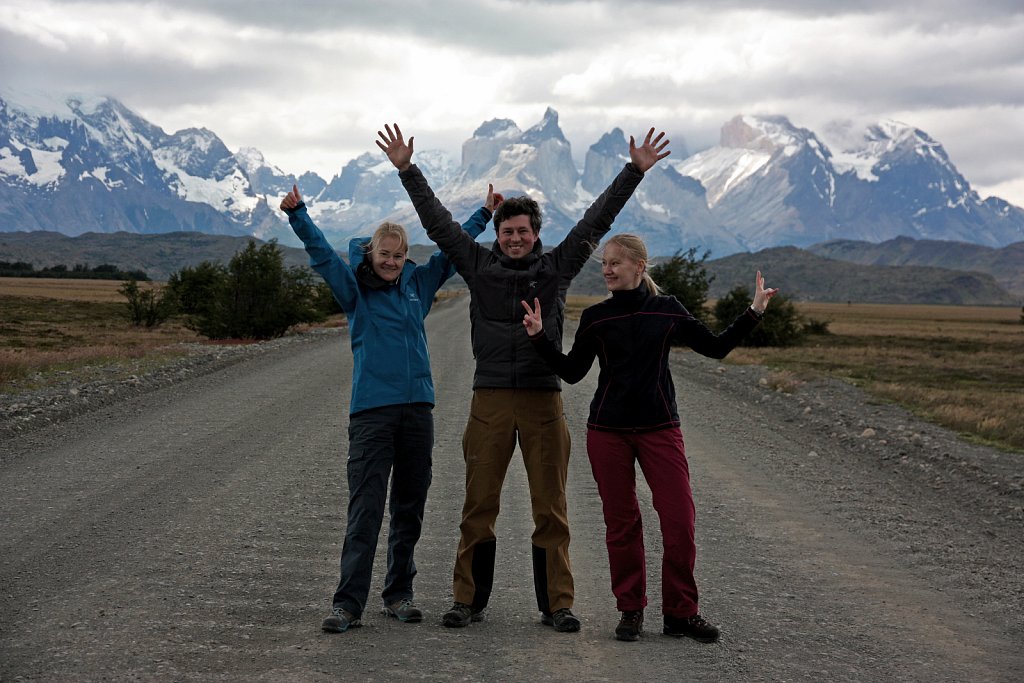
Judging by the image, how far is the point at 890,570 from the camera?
258 inches

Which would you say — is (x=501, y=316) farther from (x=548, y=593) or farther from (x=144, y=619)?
(x=144, y=619)

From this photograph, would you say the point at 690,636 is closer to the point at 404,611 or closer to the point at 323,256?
the point at 404,611

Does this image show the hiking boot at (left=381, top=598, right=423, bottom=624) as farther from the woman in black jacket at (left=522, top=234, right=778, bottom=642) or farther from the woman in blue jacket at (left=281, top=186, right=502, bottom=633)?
the woman in black jacket at (left=522, top=234, right=778, bottom=642)

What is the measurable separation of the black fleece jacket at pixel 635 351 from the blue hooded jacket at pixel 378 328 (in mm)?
746

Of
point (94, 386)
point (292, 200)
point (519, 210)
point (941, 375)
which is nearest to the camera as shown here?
point (519, 210)

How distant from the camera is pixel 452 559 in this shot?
21.4 feet

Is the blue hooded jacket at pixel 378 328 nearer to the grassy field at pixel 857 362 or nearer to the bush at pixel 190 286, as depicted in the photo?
the grassy field at pixel 857 362

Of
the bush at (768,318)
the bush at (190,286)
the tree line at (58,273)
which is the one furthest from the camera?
the tree line at (58,273)

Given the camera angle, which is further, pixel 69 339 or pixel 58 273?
pixel 58 273

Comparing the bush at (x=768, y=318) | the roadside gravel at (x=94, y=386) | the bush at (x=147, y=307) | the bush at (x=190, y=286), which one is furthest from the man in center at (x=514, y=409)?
the bush at (x=147, y=307)

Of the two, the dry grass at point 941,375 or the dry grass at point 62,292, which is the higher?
the dry grass at point 941,375

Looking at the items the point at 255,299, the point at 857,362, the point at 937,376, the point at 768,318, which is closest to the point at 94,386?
the point at 255,299

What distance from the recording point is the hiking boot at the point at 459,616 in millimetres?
5121

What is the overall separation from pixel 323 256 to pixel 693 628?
2.79 meters
